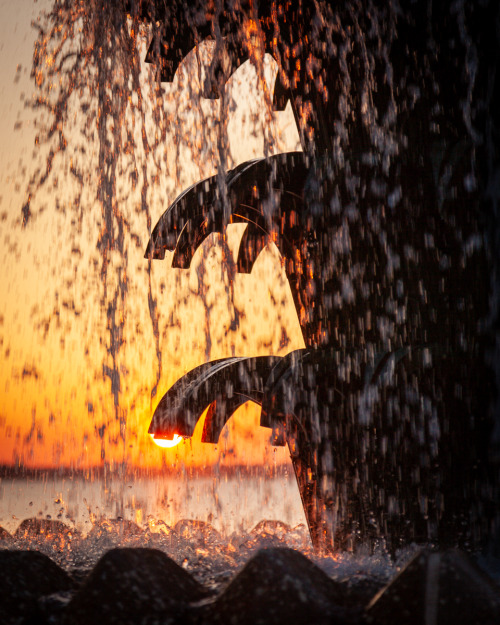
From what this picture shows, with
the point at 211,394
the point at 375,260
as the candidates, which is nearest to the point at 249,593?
the point at 211,394

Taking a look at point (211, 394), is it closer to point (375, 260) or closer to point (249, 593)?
point (375, 260)

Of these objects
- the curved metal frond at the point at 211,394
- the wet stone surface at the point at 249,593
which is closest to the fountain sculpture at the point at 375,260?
the curved metal frond at the point at 211,394

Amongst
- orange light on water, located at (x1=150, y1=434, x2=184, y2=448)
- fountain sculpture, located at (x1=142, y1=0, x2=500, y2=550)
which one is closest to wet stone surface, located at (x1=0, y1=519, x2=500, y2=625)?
fountain sculpture, located at (x1=142, y1=0, x2=500, y2=550)

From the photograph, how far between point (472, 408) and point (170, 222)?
229cm

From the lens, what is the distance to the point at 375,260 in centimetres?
460

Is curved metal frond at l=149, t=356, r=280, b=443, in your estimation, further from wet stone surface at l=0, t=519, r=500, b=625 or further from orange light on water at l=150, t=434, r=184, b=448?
wet stone surface at l=0, t=519, r=500, b=625

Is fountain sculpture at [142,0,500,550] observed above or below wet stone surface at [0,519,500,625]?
above

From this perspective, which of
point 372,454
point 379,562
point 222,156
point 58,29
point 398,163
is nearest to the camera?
point 379,562

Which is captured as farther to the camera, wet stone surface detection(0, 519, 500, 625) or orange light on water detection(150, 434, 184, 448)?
orange light on water detection(150, 434, 184, 448)

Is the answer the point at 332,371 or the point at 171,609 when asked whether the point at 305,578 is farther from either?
the point at 332,371

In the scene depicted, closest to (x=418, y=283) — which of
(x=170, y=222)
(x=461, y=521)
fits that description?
(x=461, y=521)

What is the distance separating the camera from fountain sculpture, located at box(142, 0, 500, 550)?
4105 millimetres

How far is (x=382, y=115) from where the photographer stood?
4.64m

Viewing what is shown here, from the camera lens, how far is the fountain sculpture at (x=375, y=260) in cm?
411
